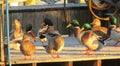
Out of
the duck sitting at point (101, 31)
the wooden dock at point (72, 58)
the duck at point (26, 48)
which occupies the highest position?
the duck sitting at point (101, 31)

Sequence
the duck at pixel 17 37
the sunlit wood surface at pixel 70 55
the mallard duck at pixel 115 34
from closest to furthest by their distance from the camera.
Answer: the sunlit wood surface at pixel 70 55
the duck at pixel 17 37
the mallard duck at pixel 115 34

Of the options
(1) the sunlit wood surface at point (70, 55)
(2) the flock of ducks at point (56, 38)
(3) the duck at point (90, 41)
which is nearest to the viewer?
(1) the sunlit wood surface at point (70, 55)

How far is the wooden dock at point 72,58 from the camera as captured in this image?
21.1ft

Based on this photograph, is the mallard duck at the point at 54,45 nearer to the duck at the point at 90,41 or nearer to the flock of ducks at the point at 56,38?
the flock of ducks at the point at 56,38

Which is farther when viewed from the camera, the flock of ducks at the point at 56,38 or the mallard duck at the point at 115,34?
the mallard duck at the point at 115,34

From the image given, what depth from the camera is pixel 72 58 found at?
6.54 metres

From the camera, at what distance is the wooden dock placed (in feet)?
21.1

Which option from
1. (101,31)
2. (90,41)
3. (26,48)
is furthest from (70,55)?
(101,31)

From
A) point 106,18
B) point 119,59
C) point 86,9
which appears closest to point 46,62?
point 119,59

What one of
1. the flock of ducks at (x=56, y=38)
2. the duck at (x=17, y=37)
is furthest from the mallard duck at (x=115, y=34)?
the duck at (x=17, y=37)

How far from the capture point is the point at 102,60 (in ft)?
22.8

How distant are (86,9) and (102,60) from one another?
2617 mm

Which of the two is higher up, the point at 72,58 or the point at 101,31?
the point at 101,31

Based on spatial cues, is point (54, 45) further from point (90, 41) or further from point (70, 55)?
point (90, 41)
